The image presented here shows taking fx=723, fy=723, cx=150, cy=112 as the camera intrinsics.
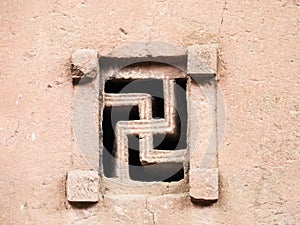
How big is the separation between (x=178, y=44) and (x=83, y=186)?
493 mm

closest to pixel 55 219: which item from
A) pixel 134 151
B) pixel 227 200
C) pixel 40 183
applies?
pixel 40 183

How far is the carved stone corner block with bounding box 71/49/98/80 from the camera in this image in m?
2.09

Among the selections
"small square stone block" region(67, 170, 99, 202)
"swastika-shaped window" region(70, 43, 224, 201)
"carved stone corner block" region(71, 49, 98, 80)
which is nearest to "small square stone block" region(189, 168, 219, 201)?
"swastika-shaped window" region(70, 43, 224, 201)

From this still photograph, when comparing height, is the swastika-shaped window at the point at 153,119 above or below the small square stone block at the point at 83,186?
above

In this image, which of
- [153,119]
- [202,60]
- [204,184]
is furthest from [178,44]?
[204,184]

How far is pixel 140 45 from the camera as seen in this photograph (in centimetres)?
211

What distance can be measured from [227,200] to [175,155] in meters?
0.20

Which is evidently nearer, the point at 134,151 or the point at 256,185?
the point at 256,185

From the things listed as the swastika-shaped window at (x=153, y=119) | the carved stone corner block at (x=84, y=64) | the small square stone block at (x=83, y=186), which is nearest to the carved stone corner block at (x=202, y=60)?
the swastika-shaped window at (x=153, y=119)

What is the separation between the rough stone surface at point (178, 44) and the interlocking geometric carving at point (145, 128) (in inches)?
4.3

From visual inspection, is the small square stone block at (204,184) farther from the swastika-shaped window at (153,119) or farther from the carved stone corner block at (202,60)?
the carved stone corner block at (202,60)

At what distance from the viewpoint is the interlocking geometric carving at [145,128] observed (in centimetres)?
208

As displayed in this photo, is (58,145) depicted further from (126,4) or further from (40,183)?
(126,4)

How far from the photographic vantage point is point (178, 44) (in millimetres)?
2100
